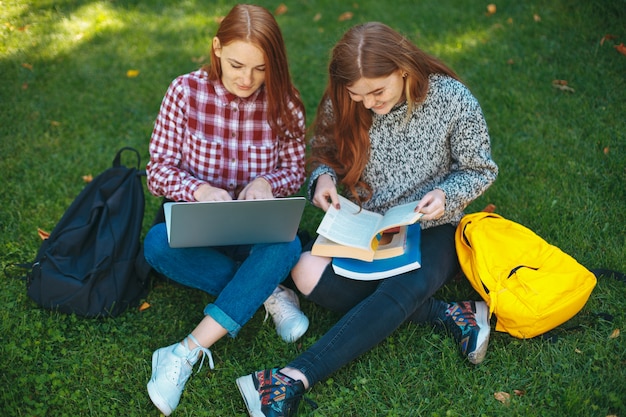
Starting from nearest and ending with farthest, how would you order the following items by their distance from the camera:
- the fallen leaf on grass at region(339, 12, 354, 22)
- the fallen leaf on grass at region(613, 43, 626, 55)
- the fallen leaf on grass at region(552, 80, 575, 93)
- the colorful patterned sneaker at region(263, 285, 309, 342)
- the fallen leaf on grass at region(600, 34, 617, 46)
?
the colorful patterned sneaker at region(263, 285, 309, 342), the fallen leaf on grass at region(552, 80, 575, 93), the fallen leaf on grass at region(613, 43, 626, 55), the fallen leaf on grass at region(600, 34, 617, 46), the fallen leaf on grass at region(339, 12, 354, 22)

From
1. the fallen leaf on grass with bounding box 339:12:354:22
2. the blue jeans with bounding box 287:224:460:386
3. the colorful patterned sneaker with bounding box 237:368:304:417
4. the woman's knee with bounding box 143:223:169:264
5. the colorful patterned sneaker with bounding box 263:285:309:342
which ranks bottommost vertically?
the colorful patterned sneaker with bounding box 263:285:309:342

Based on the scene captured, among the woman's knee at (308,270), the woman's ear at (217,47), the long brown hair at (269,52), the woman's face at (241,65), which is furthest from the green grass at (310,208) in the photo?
the woman's ear at (217,47)

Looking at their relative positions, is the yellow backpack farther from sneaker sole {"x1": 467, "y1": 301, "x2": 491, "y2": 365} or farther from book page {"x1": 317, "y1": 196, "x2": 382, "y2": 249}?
book page {"x1": 317, "y1": 196, "x2": 382, "y2": 249}

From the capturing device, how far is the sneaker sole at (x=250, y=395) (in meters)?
2.48

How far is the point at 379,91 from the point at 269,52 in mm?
493

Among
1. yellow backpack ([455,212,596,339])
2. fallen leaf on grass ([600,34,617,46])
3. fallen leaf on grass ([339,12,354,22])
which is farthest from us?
fallen leaf on grass ([339,12,354,22])

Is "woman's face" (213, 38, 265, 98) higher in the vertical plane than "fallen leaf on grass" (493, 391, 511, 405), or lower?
higher

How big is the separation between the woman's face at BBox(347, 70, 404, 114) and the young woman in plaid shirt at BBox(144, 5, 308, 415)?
37 cm

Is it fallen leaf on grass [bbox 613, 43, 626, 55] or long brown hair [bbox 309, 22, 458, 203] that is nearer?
long brown hair [bbox 309, 22, 458, 203]

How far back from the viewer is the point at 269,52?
2.75 meters

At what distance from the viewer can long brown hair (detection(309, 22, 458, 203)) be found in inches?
104

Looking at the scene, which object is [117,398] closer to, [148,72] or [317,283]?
[317,283]

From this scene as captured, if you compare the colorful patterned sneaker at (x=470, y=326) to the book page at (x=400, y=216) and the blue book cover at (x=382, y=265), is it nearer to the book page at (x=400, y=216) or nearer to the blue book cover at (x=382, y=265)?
the blue book cover at (x=382, y=265)

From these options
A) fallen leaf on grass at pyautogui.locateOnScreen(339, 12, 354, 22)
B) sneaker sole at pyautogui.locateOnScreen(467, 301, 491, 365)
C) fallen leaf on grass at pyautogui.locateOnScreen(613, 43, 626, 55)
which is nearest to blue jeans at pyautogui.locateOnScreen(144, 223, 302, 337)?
sneaker sole at pyautogui.locateOnScreen(467, 301, 491, 365)
